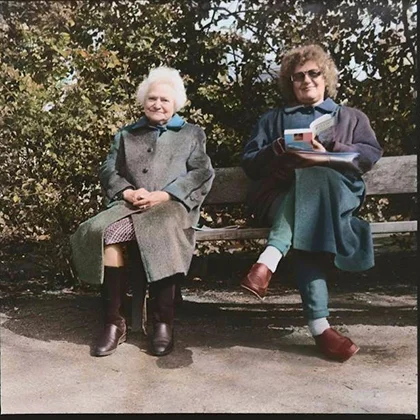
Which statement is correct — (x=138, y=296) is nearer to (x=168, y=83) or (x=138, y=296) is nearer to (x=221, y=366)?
(x=221, y=366)

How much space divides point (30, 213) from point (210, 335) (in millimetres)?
1166

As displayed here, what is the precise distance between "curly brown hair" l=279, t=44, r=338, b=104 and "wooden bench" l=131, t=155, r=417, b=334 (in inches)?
17.4

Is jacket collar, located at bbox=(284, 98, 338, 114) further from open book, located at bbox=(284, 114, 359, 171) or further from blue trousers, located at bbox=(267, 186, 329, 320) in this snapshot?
blue trousers, located at bbox=(267, 186, 329, 320)

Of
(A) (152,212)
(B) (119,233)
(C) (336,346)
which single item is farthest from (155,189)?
(C) (336,346)

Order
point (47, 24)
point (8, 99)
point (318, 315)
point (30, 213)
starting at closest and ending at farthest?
point (318, 315)
point (47, 24)
point (8, 99)
point (30, 213)

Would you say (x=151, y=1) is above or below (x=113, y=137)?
above

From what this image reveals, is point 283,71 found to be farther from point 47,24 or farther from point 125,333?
point 125,333

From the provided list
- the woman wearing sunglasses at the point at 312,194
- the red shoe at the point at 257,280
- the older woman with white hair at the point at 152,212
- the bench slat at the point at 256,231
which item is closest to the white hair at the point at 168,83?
the older woman with white hair at the point at 152,212

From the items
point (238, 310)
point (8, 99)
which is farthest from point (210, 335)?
point (8, 99)

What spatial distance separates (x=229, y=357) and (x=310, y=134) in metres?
1.02

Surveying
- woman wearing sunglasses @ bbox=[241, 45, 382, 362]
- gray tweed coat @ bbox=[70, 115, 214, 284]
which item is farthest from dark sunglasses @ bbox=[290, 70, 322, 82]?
gray tweed coat @ bbox=[70, 115, 214, 284]

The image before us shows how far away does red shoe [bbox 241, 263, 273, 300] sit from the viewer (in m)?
2.69

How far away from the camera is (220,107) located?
3.65 m

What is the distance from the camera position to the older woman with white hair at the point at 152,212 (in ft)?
9.38
